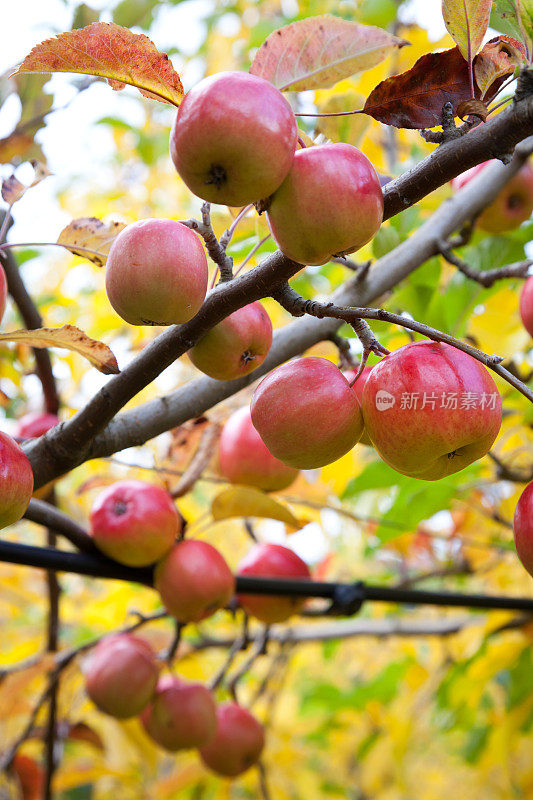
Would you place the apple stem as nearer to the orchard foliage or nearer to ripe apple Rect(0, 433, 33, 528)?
the orchard foliage

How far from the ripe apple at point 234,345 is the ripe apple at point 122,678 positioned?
2.09 feet

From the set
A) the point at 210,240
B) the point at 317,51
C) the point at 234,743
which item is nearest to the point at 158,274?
the point at 210,240

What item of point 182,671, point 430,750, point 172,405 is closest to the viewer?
point 172,405

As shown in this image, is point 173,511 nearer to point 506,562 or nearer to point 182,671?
point 182,671

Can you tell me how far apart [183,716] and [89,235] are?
31.0 inches

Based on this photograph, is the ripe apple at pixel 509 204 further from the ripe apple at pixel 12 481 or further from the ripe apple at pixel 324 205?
the ripe apple at pixel 12 481

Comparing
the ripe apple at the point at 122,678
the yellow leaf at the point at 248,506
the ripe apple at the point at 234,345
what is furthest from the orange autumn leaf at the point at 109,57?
the ripe apple at the point at 122,678

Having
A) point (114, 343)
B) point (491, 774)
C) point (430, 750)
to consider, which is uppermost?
point (114, 343)

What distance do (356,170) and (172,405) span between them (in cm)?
38

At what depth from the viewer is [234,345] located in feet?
2.16

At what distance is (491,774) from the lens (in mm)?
2305

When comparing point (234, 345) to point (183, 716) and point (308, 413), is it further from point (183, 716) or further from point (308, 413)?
point (183, 716)

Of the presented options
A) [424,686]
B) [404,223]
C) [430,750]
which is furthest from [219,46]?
[430,750]

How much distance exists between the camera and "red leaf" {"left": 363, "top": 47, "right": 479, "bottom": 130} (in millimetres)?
582
